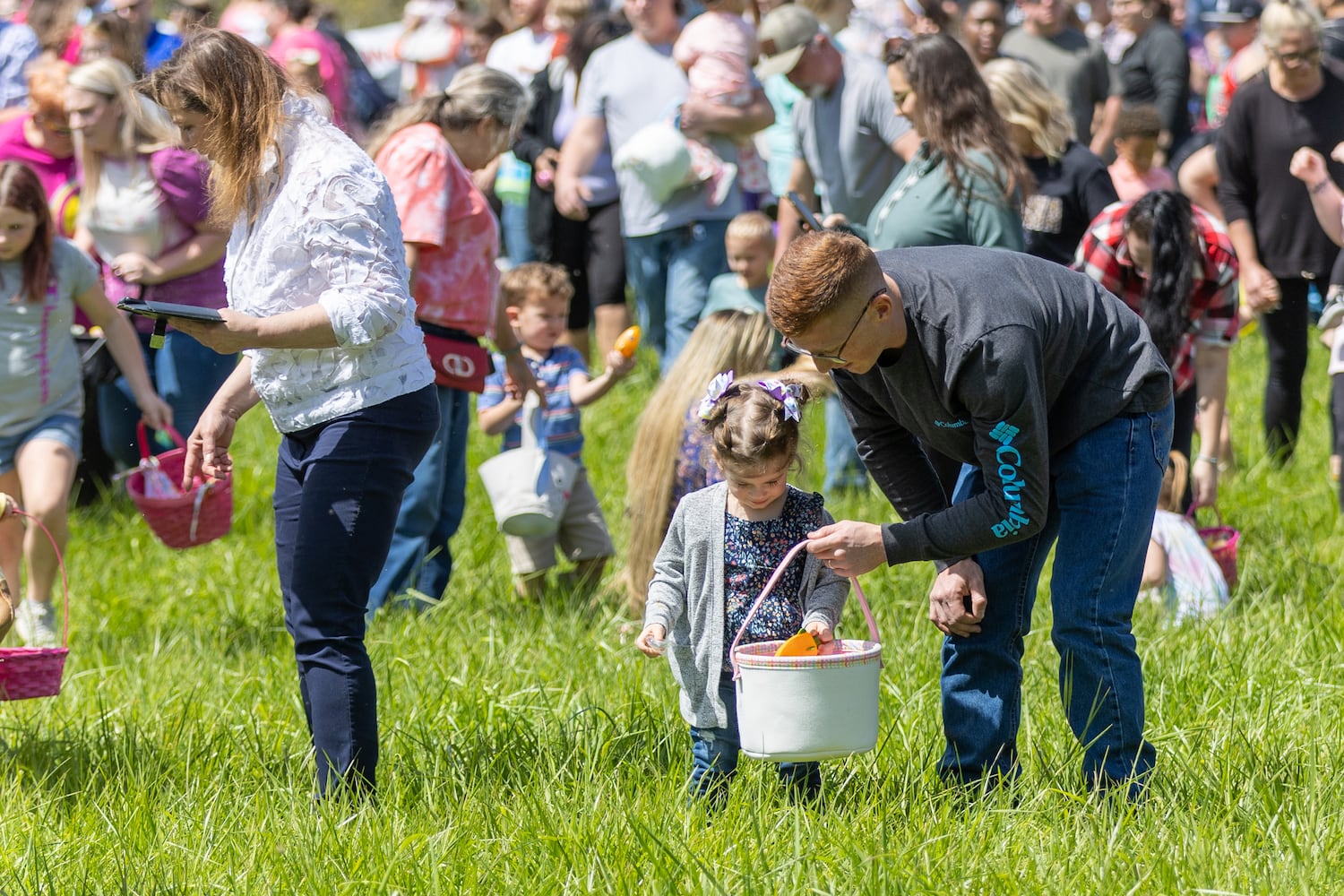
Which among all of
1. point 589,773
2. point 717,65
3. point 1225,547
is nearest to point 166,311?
point 589,773

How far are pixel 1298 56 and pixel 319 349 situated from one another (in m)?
4.97

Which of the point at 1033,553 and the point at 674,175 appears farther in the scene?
the point at 674,175

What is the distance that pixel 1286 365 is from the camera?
24.3ft

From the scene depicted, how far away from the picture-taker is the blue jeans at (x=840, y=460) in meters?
6.91

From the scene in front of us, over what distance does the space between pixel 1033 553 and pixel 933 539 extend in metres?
0.44

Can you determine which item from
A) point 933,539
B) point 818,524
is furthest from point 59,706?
point 933,539

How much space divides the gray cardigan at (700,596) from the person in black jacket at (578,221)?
178 inches

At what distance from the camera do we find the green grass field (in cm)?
311

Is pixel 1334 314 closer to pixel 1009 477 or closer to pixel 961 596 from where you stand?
pixel 961 596

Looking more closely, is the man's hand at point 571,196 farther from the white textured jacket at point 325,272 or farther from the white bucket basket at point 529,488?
the white textured jacket at point 325,272

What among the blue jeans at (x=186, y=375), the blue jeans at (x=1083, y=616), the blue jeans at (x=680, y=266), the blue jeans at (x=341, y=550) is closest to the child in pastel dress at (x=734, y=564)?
the blue jeans at (x=1083, y=616)

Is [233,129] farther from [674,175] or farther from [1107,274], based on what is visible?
[674,175]

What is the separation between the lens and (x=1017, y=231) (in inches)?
208

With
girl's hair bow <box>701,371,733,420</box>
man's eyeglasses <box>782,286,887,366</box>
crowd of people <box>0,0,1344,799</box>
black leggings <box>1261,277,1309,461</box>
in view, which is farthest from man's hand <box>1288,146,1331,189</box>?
man's eyeglasses <box>782,286,887,366</box>
